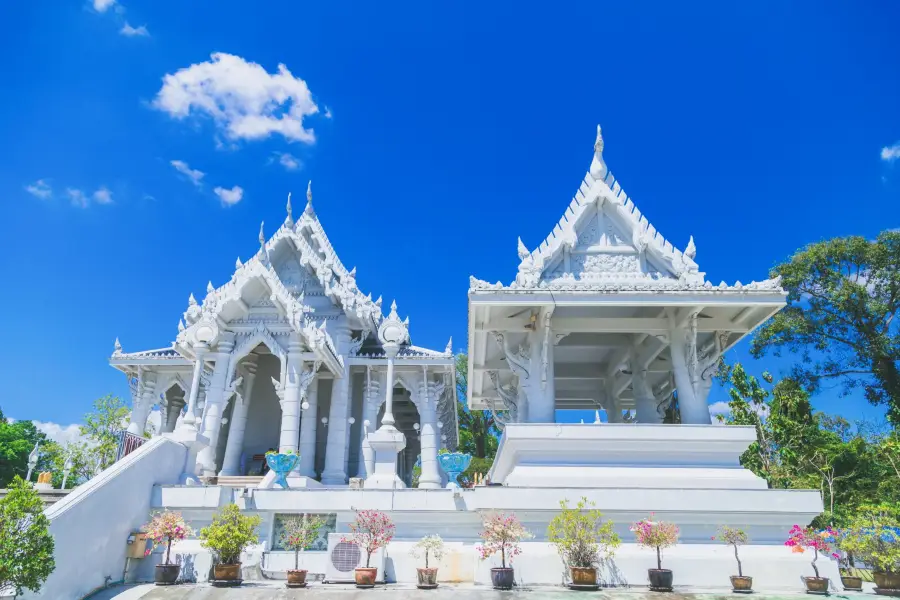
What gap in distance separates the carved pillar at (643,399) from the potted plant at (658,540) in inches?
210

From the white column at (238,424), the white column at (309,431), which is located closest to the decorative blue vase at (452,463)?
the white column at (309,431)

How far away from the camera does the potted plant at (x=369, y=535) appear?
8219 mm

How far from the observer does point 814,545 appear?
27.9 ft

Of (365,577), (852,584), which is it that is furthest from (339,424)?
(852,584)

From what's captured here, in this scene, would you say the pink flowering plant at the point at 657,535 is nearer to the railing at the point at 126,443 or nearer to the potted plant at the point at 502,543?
the potted plant at the point at 502,543

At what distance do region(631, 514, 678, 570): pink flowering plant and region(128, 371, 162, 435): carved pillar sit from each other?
18898 millimetres

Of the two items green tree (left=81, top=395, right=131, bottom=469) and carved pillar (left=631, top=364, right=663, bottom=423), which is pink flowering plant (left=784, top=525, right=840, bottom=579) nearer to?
carved pillar (left=631, top=364, right=663, bottom=423)

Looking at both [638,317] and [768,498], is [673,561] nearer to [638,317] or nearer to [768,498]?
[768,498]

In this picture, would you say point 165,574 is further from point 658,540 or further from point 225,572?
point 658,540

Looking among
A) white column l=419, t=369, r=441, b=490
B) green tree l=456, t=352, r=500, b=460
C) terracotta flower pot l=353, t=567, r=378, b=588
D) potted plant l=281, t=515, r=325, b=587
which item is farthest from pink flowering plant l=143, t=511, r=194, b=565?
green tree l=456, t=352, r=500, b=460

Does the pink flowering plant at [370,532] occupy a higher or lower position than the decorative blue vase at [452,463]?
lower

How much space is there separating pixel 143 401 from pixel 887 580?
71.7 feet

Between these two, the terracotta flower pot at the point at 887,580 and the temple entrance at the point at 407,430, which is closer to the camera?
the terracotta flower pot at the point at 887,580

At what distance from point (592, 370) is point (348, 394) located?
7.72 m
